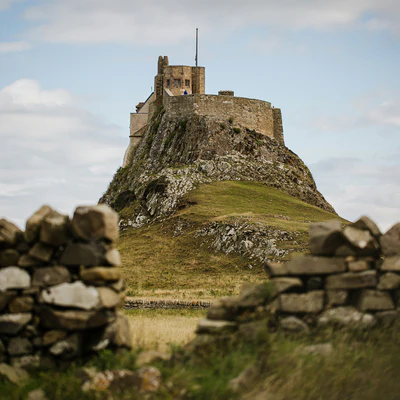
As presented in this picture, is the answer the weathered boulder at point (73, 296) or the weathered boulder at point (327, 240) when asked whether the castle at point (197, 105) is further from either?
the weathered boulder at point (73, 296)

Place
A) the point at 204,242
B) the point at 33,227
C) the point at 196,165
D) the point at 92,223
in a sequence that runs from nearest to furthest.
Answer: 1. the point at 92,223
2. the point at 33,227
3. the point at 204,242
4. the point at 196,165

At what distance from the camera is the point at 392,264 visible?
40.4 feet

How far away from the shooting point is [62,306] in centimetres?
1158

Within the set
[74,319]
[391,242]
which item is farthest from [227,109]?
[74,319]

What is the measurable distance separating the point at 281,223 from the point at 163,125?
86.5ft

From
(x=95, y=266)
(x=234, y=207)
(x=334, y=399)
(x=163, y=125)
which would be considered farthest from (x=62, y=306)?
(x=163, y=125)

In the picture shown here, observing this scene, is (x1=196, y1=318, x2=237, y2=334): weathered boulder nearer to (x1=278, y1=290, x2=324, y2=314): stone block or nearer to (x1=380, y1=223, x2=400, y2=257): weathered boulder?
(x1=278, y1=290, x2=324, y2=314): stone block

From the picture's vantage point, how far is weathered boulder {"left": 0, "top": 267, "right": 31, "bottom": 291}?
11.8 metres

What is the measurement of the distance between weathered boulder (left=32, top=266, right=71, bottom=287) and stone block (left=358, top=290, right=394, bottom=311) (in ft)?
16.2

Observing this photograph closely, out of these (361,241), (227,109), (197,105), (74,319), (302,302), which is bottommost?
(74,319)

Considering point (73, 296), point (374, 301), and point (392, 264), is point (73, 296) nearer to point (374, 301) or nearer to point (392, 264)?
point (374, 301)

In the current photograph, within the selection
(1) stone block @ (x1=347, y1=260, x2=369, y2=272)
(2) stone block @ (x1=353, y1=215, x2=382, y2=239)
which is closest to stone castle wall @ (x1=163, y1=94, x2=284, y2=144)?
(2) stone block @ (x1=353, y1=215, x2=382, y2=239)

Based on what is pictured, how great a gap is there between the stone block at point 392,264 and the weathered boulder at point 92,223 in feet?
15.4

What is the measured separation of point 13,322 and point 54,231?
5.30 feet
